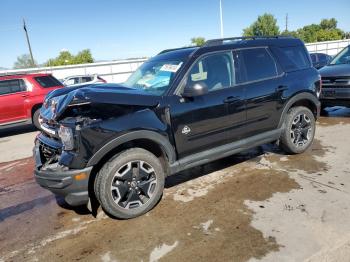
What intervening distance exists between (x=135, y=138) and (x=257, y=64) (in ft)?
7.31

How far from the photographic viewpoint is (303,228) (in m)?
3.20

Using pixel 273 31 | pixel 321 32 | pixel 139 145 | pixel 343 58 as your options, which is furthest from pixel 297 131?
pixel 321 32

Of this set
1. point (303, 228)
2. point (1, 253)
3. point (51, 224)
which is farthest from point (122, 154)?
point (303, 228)

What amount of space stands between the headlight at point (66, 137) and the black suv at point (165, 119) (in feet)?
0.03

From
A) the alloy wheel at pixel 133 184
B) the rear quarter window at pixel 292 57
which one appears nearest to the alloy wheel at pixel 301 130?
the rear quarter window at pixel 292 57

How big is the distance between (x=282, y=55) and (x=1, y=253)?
14.8 feet

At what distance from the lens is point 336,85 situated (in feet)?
24.6

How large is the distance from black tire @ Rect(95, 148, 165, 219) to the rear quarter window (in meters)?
2.64

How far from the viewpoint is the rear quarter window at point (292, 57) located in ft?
16.3

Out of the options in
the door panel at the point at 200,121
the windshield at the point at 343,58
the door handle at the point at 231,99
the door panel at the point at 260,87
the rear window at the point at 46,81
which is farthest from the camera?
the rear window at the point at 46,81

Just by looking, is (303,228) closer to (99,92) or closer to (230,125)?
(230,125)

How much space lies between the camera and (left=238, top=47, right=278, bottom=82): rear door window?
447 centimetres

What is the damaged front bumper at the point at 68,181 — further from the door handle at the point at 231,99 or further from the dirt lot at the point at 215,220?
the door handle at the point at 231,99

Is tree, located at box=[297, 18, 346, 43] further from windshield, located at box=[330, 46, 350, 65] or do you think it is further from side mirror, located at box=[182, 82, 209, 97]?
side mirror, located at box=[182, 82, 209, 97]
